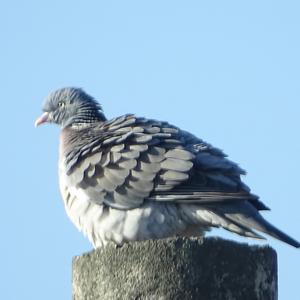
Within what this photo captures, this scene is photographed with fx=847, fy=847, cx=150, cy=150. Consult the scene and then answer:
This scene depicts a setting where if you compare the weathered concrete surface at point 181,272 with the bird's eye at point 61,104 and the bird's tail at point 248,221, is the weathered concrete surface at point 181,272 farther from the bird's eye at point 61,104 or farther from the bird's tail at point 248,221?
the bird's eye at point 61,104

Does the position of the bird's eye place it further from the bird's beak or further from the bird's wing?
the bird's wing

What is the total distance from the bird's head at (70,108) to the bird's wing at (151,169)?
1531mm

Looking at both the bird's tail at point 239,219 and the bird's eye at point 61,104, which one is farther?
the bird's eye at point 61,104

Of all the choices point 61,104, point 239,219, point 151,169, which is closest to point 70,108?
point 61,104

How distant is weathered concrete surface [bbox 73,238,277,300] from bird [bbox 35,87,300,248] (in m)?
2.19

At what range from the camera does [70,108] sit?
9.88 metres

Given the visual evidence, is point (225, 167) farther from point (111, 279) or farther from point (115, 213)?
point (111, 279)

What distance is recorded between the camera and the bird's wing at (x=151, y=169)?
24.1ft

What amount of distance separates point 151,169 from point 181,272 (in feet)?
10.2

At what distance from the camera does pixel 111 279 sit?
15.0ft

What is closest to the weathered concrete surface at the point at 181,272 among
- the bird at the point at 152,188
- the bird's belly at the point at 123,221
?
the bird at the point at 152,188

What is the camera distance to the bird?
7.18 m

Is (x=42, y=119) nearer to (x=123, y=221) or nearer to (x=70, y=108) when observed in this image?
(x=70, y=108)

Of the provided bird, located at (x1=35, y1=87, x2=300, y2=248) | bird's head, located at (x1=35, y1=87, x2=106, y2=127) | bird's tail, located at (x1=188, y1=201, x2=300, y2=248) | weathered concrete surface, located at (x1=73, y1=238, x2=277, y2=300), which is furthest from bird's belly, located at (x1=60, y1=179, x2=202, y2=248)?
weathered concrete surface, located at (x1=73, y1=238, x2=277, y2=300)
